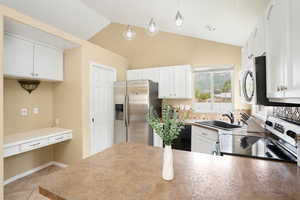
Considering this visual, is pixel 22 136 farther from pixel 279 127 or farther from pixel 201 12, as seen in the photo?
pixel 279 127

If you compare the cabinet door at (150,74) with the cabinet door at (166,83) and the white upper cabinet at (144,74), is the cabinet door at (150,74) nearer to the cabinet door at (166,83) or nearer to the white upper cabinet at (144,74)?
the white upper cabinet at (144,74)

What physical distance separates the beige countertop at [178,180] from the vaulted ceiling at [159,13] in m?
1.52

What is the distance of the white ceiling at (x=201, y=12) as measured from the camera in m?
1.65

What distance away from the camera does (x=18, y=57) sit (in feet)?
7.13

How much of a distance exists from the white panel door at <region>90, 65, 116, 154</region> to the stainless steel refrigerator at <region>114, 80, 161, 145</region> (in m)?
0.16

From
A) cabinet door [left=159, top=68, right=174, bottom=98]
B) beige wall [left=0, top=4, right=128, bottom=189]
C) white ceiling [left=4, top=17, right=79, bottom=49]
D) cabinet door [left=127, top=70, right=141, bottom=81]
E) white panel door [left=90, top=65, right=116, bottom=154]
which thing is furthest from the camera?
cabinet door [left=127, top=70, right=141, bottom=81]

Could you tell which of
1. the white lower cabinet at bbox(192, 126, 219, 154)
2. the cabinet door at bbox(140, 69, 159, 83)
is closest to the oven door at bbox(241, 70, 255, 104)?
the white lower cabinet at bbox(192, 126, 219, 154)

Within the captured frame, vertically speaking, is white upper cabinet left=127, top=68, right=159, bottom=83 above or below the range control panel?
above

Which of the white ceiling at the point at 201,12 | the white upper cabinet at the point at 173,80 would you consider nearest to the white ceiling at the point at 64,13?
the white ceiling at the point at 201,12

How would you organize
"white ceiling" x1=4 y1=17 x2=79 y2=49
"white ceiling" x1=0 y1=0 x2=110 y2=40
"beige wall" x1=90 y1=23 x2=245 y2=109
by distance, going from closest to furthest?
"white ceiling" x1=4 y1=17 x2=79 y2=49
"white ceiling" x1=0 y1=0 x2=110 y2=40
"beige wall" x1=90 y1=23 x2=245 y2=109

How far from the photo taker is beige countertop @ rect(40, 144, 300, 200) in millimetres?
741

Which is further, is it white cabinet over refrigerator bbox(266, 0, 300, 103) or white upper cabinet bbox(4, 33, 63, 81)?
white upper cabinet bbox(4, 33, 63, 81)

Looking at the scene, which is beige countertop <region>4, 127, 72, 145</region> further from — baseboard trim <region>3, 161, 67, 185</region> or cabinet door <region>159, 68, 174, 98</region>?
cabinet door <region>159, 68, 174, 98</region>

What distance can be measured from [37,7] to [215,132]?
3.53 metres
